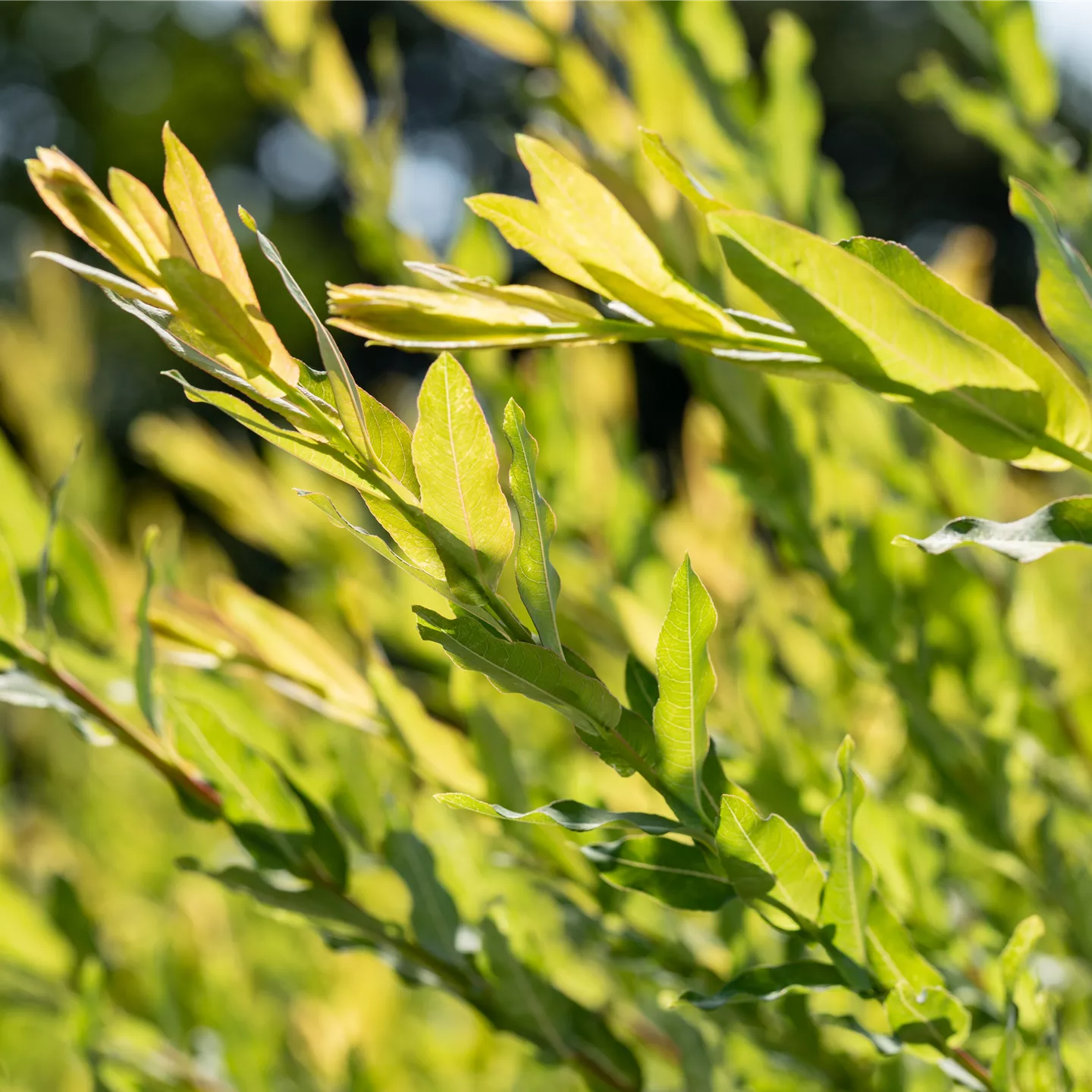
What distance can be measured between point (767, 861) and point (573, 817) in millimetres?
70

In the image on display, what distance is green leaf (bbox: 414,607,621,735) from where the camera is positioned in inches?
13.4

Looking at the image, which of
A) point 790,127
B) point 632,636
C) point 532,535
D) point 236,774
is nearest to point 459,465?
point 532,535

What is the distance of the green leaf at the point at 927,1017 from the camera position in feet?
1.31

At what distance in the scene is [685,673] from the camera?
36 cm

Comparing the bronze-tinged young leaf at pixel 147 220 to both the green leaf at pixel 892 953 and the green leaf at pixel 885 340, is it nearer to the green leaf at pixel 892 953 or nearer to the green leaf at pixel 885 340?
the green leaf at pixel 885 340

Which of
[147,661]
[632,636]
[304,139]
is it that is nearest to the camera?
[147,661]

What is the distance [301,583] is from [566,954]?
61 cm

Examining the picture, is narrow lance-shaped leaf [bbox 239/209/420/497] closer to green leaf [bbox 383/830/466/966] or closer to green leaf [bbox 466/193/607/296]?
green leaf [bbox 466/193/607/296]

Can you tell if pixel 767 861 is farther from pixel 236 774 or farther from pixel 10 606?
pixel 10 606

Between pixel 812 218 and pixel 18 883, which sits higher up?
pixel 812 218

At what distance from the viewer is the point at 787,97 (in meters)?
0.79

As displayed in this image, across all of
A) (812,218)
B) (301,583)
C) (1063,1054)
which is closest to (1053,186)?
(812,218)

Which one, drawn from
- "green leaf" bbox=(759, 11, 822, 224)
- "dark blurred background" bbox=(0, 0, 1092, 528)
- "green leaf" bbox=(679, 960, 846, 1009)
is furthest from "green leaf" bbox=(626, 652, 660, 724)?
"dark blurred background" bbox=(0, 0, 1092, 528)

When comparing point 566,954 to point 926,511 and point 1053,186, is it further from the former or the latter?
point 1053,186
